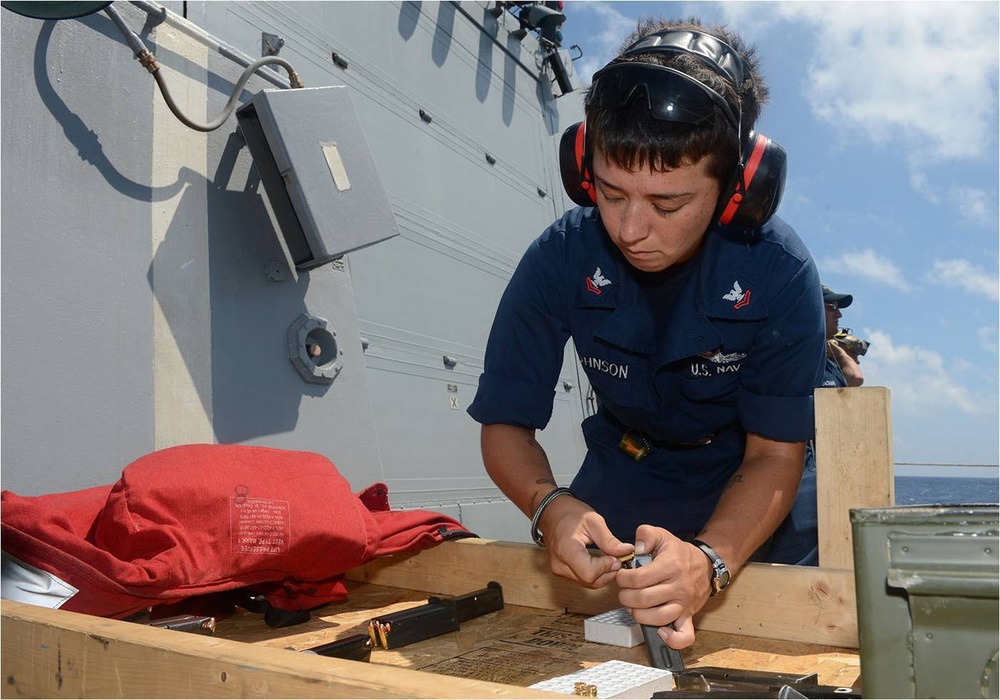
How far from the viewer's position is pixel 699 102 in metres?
1.43

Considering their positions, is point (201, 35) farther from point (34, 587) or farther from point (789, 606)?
point (789, 606)

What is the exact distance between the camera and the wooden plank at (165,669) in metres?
0.82

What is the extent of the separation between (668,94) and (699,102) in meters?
0.05

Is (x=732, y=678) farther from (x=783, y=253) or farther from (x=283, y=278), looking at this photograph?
(x=283, y=278)

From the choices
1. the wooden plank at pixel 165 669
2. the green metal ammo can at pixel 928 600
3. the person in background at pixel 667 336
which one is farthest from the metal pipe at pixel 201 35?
the green metal ammo can at pixel 928 600

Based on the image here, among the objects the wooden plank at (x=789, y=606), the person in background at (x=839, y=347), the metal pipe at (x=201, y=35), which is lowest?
the wooden plank at (x=789, y=606)

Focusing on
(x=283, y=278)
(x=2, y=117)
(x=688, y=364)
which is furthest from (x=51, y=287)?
(x=688, y=364)

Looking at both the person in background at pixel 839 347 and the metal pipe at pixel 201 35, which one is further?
the person in background at pixel 839 347

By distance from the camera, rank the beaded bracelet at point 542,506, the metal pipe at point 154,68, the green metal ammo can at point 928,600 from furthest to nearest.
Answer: the metal pipe at point 154,68, the beaded bracelet at point 542,506, the green metal ammo can at point 928,600

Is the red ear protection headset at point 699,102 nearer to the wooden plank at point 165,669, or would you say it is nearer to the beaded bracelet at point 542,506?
the beaded bracelet at point 542,506

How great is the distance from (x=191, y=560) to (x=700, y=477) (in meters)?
1.14

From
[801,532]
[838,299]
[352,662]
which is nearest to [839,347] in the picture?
[838,299]

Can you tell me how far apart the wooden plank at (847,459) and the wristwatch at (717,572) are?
10.6 inches

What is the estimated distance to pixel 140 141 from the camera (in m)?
2.49
